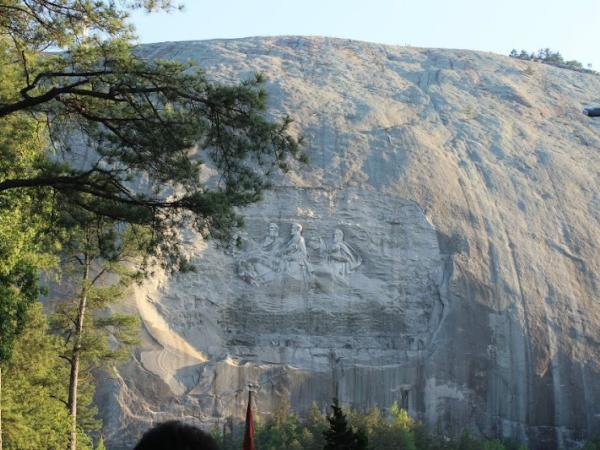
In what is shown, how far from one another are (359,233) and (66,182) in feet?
75.8

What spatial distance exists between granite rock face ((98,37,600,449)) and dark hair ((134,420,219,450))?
2768cm

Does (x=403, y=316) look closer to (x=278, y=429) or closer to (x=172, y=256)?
(x=278, y=429)

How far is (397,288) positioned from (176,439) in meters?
→ 31.1

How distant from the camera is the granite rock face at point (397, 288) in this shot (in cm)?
3384

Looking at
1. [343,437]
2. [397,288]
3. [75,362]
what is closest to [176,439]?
[343,437]

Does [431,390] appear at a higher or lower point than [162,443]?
higher

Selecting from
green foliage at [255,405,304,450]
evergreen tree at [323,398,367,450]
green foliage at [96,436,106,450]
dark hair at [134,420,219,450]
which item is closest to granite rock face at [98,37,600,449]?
green foliage at [96,436,106,450]

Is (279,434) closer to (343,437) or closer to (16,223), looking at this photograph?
(16,223)

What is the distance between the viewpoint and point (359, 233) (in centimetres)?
3672

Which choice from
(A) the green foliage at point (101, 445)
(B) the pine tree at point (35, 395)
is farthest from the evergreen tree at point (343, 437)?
(A) the green foliage at point (101, 445)

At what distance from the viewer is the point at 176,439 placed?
522cm

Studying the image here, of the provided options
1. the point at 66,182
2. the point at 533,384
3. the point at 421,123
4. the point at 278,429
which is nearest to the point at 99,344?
the point at 278,429

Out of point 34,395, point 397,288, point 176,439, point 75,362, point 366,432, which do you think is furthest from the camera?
point 397,288

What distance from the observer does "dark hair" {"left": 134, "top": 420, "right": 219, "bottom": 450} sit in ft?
17.1
